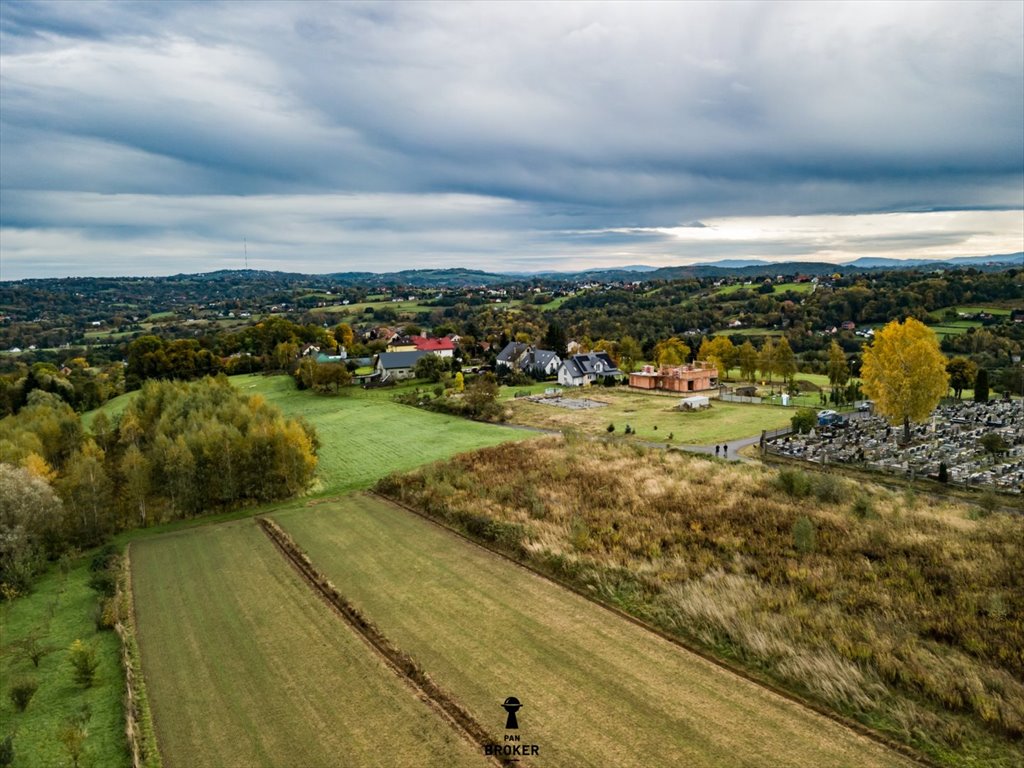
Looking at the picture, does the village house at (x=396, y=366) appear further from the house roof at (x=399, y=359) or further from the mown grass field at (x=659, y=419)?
the mown grass field at (x=659, y=419)

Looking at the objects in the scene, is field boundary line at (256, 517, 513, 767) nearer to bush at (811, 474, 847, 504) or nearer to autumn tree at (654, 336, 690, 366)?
bush at (811, 474, 847, 504)

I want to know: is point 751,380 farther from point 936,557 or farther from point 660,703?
point 660,703

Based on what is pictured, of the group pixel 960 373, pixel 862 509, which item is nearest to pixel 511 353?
pixel 960 373

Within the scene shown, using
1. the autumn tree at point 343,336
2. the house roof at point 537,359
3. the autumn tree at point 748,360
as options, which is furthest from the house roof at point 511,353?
the autumn tree at point 343,336

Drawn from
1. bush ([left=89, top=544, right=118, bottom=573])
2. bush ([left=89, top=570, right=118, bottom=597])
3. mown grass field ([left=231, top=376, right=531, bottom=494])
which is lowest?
mown grass field ([left=231, top=376, right=531, bottom=494])

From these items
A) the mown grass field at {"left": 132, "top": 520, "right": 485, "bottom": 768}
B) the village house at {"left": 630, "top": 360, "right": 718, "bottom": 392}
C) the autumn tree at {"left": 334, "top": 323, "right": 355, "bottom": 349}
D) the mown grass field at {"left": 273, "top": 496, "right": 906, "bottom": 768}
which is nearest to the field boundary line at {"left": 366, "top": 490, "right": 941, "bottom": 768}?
the mown grass field at {"left": 273, "top": 496, "right": 906, "bottom": 768}

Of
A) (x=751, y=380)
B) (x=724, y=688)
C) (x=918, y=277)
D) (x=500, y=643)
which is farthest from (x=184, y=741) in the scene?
(x=918, y=277)

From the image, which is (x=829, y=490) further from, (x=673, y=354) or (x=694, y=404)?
(x=673, y=354)
